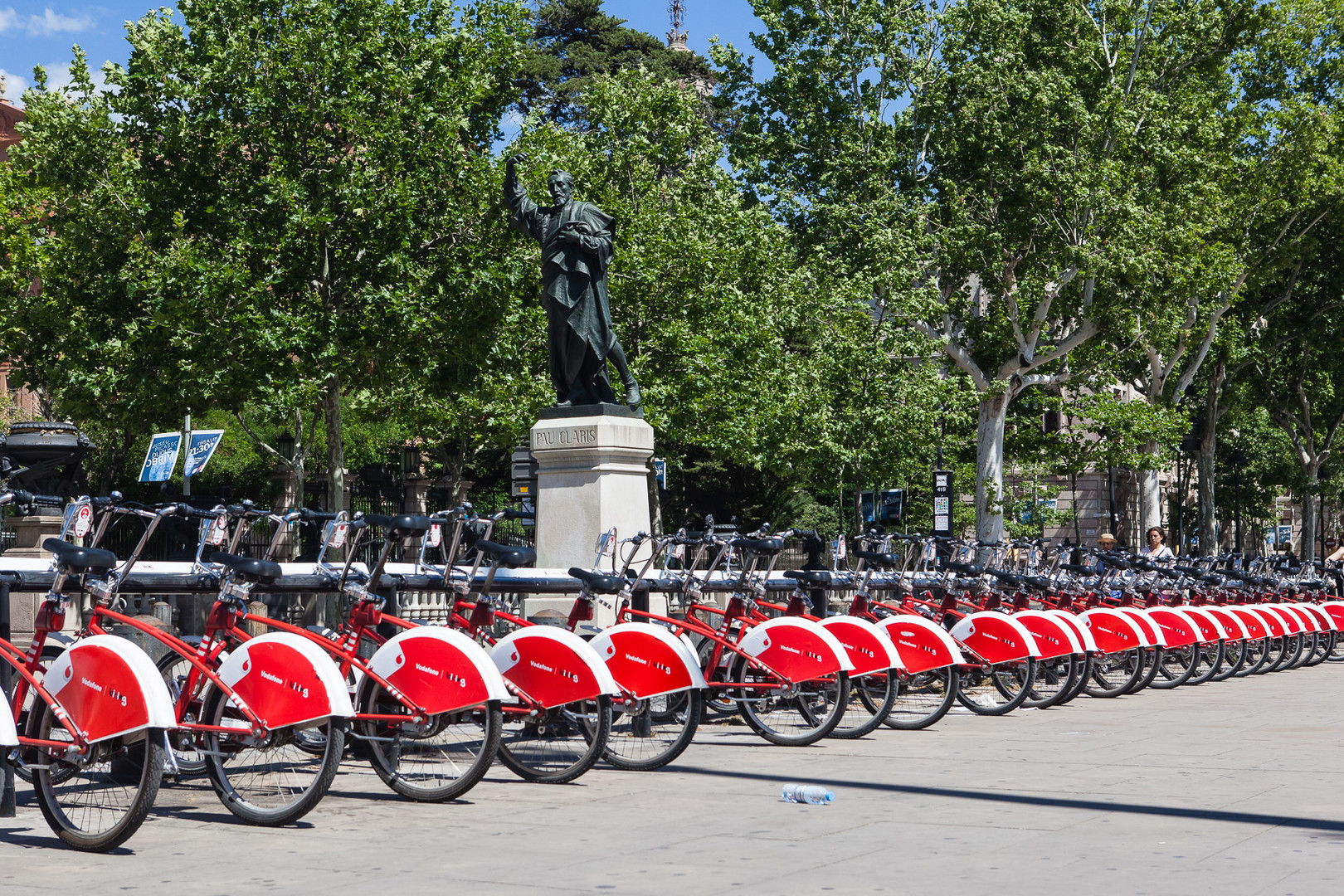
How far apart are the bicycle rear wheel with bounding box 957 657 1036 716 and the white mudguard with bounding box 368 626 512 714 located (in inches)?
218

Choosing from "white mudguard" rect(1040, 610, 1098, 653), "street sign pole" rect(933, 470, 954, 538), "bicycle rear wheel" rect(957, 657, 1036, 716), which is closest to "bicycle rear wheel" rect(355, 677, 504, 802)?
"bicycle rear wheel" rect(957, 657, 1036, 716)

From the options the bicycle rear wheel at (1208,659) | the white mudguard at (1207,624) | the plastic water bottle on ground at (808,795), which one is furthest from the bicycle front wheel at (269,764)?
the bicycle rear wheel at (1208,659)

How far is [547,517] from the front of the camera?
12797 mm

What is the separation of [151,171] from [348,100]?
383 cm

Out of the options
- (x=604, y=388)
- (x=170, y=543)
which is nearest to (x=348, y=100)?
(x=170, y=543)

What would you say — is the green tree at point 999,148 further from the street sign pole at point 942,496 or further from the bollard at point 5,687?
the bollard at point 5,687

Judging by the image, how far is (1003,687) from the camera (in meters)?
11.8

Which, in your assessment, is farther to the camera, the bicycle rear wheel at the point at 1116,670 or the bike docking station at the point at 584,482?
the bicycle rear wheel at the point at 1116,670

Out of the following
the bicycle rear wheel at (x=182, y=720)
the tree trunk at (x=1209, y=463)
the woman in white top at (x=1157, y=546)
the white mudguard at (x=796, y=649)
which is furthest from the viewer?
the tree trunk at (x=1209, y=463)

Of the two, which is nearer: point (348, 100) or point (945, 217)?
point (348, 100)

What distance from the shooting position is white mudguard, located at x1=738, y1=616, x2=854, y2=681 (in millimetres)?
9250

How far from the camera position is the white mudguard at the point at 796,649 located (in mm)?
9250

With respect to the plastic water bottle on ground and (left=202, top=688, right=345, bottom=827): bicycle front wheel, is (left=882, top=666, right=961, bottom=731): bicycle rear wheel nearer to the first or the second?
the plastic water bottle on ground

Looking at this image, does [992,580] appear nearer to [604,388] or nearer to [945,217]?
[604,388]
